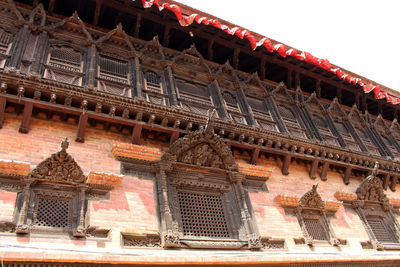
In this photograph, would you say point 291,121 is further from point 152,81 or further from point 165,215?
point 165,215

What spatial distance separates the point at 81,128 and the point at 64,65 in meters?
2.02

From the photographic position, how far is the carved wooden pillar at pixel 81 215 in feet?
17.0

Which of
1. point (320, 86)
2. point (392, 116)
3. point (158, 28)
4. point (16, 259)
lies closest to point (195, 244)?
point (16, 259)

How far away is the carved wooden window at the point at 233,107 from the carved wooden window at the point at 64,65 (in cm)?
432

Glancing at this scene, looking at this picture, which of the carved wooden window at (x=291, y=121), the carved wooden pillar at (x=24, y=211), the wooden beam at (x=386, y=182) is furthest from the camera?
the wooden beam at (x=386, y=182)

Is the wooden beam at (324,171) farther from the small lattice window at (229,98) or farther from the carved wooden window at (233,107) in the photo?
the small lattice window at (229,98)

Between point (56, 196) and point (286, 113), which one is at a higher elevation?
point (286, 113)

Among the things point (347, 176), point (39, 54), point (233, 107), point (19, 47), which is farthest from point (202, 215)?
point (347, 176)

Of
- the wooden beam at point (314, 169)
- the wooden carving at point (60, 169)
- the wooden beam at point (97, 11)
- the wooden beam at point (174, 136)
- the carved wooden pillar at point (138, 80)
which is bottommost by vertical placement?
the wooden carving at point (60, 169)

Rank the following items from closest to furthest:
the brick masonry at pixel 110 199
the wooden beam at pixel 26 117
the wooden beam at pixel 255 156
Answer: the brick masonry at pixel 110 199
the wooden beam at pixel 26 117
the wooden beam at pixel 255 156

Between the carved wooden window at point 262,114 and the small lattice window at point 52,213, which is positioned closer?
the small lattice window at point 52,213

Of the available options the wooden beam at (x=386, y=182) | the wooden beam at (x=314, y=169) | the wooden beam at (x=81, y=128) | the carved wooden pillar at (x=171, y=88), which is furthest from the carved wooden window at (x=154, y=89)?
the wooden beam at (x=386, y=182)

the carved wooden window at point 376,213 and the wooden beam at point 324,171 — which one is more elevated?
the wooden beam at point 324,171

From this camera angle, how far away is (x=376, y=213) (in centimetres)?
987
